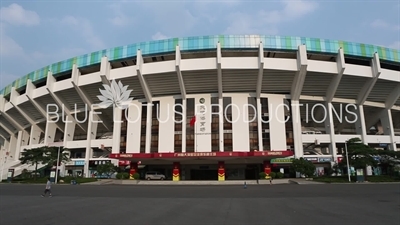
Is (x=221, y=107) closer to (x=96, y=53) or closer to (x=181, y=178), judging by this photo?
(x=181, y=178)

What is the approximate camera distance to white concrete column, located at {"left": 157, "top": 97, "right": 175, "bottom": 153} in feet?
132

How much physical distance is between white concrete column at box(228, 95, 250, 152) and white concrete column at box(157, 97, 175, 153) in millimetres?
8527

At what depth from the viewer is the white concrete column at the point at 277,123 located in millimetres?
38844

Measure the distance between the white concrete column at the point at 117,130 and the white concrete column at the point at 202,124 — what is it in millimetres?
11452

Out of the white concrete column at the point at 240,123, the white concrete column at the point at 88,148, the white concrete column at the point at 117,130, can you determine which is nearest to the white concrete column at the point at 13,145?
the white concrete column at the point at 88,148

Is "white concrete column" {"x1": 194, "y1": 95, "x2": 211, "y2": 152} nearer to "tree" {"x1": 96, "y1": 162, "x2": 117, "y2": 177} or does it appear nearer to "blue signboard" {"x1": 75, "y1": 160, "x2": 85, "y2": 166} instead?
"tree" {"x1": 96, "y1": 162, "x2": 117, "y2": 177}

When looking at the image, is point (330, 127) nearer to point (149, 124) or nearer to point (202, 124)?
point (202, 124)

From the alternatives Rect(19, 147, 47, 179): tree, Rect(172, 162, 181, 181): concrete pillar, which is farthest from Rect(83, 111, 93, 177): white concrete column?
Rect(172, 162, 181, 181): concrete pillar

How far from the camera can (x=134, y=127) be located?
41625 mm

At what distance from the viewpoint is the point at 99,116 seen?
148ft

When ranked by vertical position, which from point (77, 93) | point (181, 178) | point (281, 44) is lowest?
point (181, 178)

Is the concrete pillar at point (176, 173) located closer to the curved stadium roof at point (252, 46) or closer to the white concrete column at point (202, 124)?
the white concrete column at point (202, 124)

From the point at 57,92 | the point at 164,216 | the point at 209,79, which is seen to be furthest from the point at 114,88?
the point at 164,216

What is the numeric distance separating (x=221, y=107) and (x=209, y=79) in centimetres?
421
